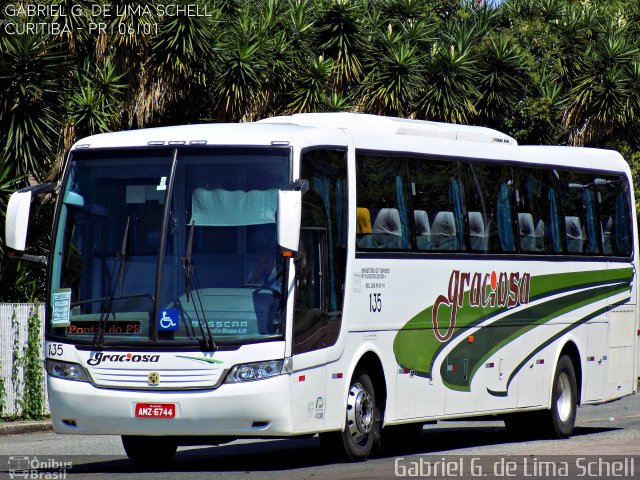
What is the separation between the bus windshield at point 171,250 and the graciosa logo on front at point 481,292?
3004 mm

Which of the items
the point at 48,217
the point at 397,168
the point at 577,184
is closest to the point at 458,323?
the point at 397,168

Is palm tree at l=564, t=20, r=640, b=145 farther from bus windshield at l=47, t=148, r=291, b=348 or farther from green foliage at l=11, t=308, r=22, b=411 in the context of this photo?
bus windshield at l=47, t=148, r=291, b=348

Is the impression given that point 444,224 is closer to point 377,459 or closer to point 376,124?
point 376,124

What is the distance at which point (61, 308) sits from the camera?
1223 cm

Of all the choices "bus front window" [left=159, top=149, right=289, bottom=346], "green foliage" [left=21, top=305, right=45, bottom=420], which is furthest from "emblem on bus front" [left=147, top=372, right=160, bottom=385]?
"green foliage" [left=21, top=305, right=45, bottom=420]

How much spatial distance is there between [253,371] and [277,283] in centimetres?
80

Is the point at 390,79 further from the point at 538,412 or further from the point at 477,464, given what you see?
the point at 477,464

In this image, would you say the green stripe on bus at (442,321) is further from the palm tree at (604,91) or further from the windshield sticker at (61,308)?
the palm tree at (604,91)

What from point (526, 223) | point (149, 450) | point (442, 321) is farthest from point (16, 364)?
point (526, 223)

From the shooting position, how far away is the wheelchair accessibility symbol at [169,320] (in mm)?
11812

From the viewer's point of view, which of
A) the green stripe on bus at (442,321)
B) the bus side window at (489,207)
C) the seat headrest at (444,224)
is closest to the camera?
the green stripe on bus at (442,321)

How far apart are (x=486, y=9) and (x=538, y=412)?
18604 millimetres

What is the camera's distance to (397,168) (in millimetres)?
14086

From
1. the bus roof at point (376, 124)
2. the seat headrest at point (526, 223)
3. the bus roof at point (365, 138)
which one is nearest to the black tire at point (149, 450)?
the bus roof at point (365, 138)
